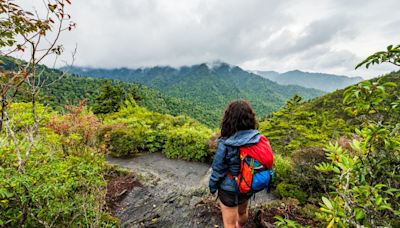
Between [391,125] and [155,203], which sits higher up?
[391,125]

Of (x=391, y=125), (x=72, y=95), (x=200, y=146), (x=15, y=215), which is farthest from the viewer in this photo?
(x=72, y=95)

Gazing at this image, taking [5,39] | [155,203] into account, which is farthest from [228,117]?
[155,203]

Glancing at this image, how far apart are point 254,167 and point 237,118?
51cm

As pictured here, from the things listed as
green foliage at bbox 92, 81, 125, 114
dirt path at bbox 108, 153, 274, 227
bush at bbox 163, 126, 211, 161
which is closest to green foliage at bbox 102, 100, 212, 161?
bush at bbox 163, 126, 211, 161

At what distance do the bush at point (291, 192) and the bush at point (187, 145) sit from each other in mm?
3380

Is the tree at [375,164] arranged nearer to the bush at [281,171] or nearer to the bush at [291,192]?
the bush at [291,192]

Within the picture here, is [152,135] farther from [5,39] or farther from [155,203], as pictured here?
[5,39]

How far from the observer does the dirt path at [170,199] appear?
3420mm

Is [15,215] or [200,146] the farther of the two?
[200,146]

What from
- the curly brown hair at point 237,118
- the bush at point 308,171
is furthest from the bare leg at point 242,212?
the bush at point 308,171

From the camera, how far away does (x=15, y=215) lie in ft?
6.19

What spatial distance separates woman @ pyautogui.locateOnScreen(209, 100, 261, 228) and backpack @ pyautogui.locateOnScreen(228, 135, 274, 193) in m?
0.06

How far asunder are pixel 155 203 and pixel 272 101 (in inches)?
6539

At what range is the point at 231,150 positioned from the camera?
82.0 inches
